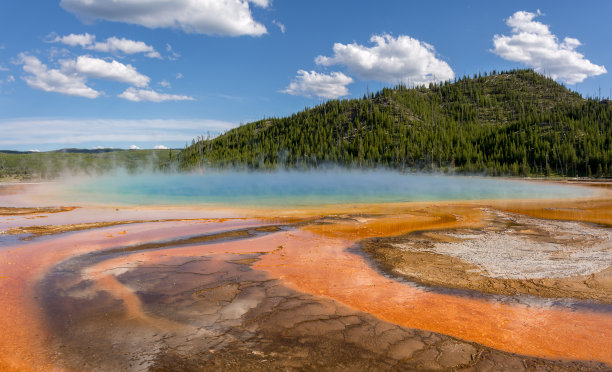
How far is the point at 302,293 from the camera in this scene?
926 cm

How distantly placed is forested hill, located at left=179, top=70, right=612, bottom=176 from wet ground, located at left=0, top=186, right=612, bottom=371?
11293 cm

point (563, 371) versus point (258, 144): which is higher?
point (258, 144)

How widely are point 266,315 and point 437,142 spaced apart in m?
149

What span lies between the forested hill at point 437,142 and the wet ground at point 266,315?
112928 mm

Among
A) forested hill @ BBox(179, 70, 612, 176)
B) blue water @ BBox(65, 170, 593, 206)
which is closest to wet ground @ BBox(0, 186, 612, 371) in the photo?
blue water @ BBox(65, 170, 593, 206)

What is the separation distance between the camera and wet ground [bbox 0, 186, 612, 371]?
6.06m

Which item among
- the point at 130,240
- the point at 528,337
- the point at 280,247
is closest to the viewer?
the point at 528,337

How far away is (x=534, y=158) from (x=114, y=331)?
136m

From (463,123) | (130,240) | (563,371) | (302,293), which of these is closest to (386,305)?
(302,293)

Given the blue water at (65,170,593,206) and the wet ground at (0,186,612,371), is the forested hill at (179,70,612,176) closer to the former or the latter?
the blue water at (65,170,593,206)

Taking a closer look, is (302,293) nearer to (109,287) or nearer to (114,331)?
(114,331)

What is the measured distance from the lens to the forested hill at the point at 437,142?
112 metres

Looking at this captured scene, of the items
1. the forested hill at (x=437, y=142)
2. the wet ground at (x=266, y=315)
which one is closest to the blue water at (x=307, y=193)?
the wet ground at (x=266, y=315)

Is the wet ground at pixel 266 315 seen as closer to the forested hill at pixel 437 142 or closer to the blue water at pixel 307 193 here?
the blue water at pixel 307 193
